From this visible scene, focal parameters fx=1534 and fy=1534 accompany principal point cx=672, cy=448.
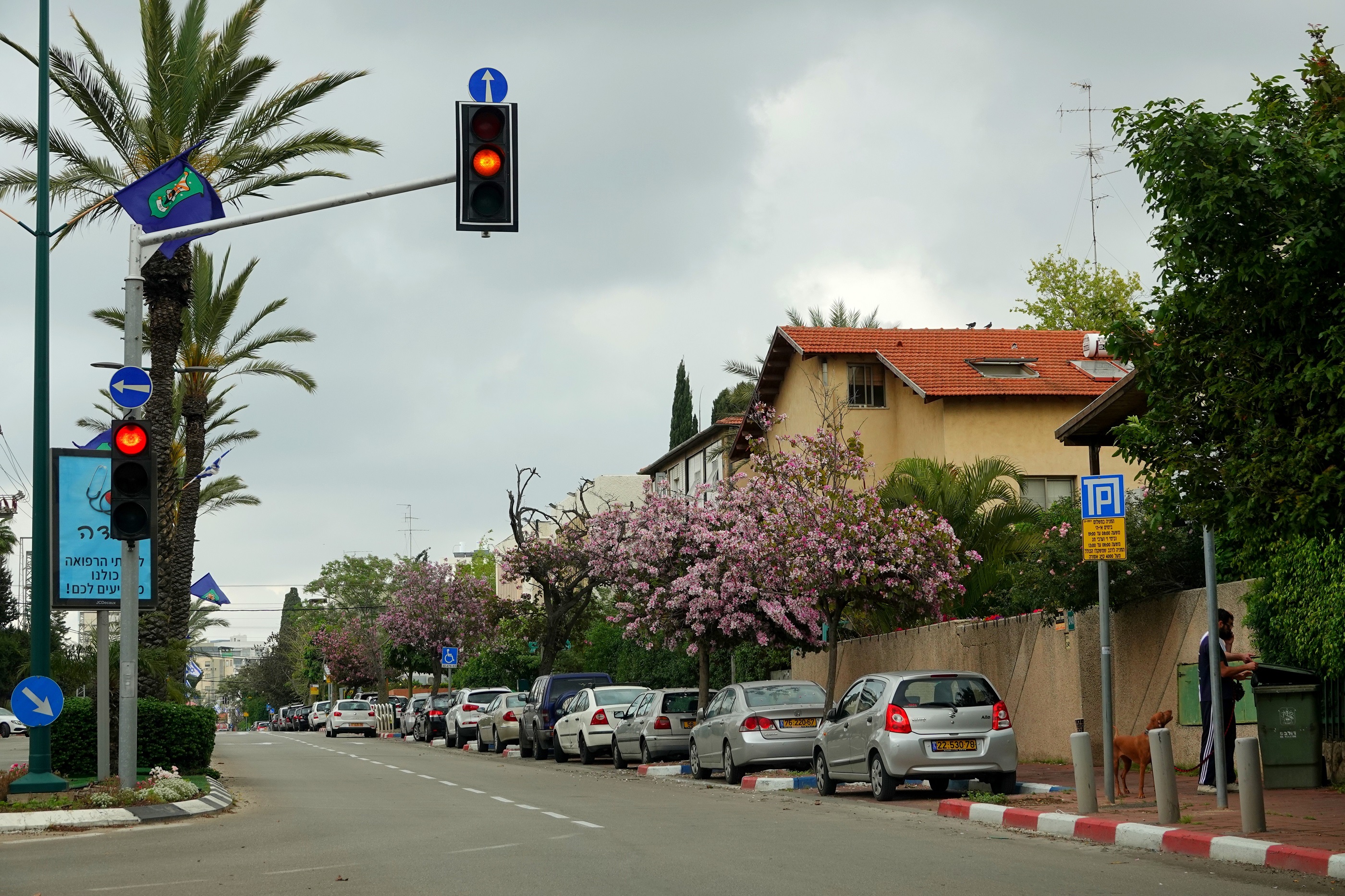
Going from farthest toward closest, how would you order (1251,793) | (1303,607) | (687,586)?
(687,586) → (1303,607) → (1251,793)

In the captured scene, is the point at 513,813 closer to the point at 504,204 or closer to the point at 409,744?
the point at 504,204

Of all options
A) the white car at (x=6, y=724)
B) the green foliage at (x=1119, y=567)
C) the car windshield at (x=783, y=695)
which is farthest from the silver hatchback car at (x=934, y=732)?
the white car at (x=6, y=724)

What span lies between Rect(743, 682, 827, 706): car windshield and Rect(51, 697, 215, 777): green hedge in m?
8.11

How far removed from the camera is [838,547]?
2419 cm

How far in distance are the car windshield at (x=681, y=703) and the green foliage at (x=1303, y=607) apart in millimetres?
12016

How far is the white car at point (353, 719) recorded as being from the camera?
60875 millimetres

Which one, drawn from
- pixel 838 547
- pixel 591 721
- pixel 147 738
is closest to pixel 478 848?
pixel 147 738

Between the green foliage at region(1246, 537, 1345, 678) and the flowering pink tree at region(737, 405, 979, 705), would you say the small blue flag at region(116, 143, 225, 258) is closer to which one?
the flowering pink tree at region(737, 405, 979, 705)

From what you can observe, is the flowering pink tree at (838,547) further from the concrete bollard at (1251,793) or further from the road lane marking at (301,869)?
the road lane marking at (301,869)

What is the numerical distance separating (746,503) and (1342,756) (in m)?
14.4

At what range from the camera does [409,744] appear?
159 feet

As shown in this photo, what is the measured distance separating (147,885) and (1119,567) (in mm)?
13540

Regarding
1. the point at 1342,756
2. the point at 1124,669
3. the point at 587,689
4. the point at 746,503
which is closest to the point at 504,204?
the point at 1342,756

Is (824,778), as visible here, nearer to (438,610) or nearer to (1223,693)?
(1223,693)
